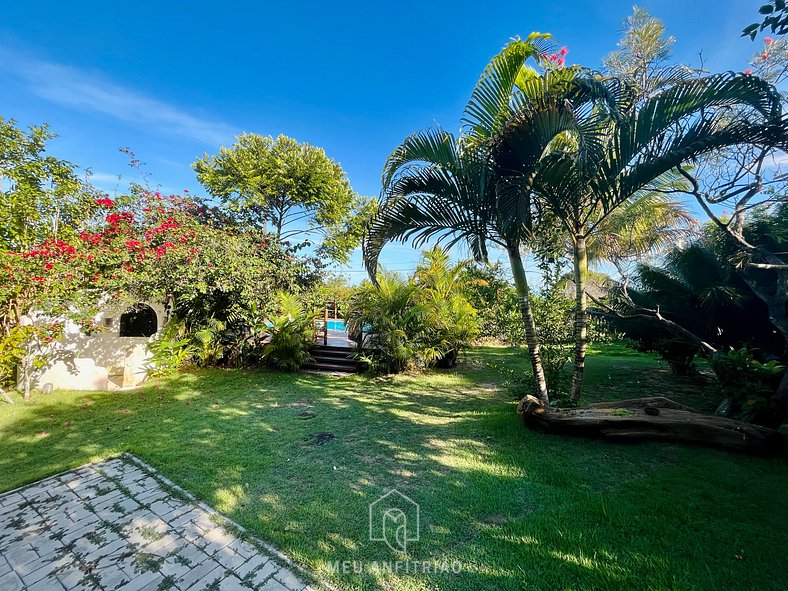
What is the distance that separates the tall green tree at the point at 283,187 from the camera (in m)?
10.9

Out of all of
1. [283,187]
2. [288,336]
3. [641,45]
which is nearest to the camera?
[641,45]

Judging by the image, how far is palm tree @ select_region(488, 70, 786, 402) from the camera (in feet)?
9.23

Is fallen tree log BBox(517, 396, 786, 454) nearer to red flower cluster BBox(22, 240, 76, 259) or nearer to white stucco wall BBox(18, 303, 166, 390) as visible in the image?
white stucco wall BBox(18, 303, 166, 390)

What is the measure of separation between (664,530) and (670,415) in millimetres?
2042

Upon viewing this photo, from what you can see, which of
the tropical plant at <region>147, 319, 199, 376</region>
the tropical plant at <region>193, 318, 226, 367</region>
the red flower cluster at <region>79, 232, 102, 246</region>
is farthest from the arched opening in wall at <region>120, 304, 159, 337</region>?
the red flower cluster at <region>79, 232, 102, 246</region>

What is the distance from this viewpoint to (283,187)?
37.4ft

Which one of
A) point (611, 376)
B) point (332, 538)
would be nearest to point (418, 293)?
point (611, 376)

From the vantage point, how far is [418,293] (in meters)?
7.57

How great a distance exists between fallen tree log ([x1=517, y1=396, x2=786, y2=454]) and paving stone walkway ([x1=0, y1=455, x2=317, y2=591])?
320 centimetres

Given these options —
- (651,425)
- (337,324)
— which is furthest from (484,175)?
(337,324)

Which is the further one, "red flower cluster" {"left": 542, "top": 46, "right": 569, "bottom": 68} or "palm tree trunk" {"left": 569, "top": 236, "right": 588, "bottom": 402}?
"palm tree trunk" {"left": 569, "top": 236, "right": 588, "bottom": 402}

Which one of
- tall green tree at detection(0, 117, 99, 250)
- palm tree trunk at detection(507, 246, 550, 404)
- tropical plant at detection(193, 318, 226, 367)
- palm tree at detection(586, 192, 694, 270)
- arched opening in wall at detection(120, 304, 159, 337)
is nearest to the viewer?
palm tree trunk at detection(507, 246, 550, 404)

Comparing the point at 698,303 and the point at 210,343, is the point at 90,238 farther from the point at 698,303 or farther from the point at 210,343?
the point at 698,303

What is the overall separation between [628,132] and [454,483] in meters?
3.89
